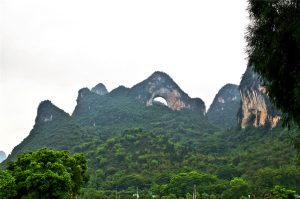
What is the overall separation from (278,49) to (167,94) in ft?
568

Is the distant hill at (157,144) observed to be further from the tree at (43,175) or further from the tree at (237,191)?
the tree at (43,175)

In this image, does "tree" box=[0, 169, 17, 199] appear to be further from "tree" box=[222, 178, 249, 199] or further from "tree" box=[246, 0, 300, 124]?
"tree" box=[222, 178, 249, 199]

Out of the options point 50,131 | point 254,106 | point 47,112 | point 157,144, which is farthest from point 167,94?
point 157,144

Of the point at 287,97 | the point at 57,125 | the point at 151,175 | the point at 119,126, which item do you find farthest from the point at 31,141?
the point at 287,97

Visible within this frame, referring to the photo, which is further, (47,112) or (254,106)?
(47,112)

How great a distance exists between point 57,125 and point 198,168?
7464cm

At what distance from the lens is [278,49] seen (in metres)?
15.3

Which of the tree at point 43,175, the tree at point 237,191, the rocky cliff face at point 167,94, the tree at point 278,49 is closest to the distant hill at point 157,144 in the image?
the rocky cliff face at point 167,94

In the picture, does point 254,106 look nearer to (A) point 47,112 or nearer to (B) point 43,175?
(A) point 47,112

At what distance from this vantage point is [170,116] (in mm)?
177875

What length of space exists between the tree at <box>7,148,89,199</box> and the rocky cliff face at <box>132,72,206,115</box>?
6091 inches

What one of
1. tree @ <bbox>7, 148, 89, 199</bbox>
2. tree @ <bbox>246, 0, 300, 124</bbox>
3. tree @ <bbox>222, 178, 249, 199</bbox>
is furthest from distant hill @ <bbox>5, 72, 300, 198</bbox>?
tree @ <bbox>246, 0, 300, 124</bbox>

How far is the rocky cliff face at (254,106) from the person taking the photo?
12412cm

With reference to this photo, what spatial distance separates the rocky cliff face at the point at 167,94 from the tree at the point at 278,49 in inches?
6739
